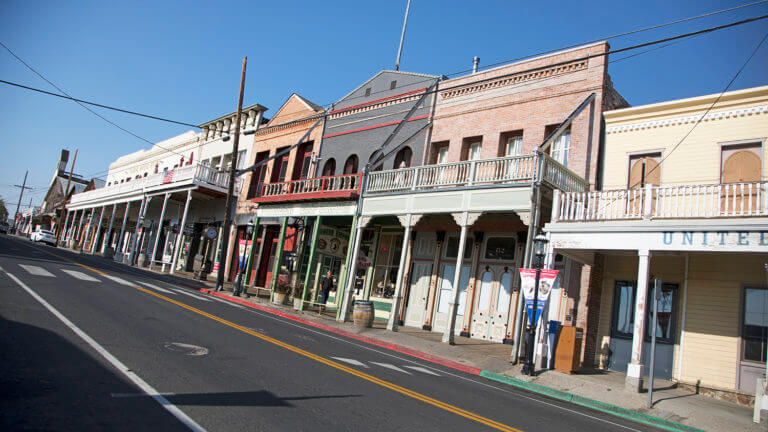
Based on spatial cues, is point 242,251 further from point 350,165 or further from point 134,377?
point 134,377

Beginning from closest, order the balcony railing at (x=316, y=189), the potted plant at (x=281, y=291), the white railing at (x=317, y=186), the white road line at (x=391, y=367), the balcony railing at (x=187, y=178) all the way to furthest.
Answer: the white road line at (x=391, y=367) → the balcony railing at (x=316, y=189) → the white railing at (x=317, y=186) → the potted plant at (x=281, y=291) → the balcony railing at (x=187, y=178)

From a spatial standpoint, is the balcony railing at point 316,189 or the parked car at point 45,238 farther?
the parked car at point 45,238

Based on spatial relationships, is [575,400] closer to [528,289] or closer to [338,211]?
[528,289]

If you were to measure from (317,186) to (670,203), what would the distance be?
14.5m

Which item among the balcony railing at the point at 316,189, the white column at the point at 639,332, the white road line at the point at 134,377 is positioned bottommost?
the white road line at the point at 134,377

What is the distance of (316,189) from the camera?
22.3 meters

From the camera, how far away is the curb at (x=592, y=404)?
8.29m

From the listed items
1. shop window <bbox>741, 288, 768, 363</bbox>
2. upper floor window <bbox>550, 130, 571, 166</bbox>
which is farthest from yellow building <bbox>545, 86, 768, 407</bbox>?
upper floor window <bbox>550, 130, 571, 166</bbox>

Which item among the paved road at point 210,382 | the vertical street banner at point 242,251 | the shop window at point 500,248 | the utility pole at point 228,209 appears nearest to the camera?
the paved road at point 210,382

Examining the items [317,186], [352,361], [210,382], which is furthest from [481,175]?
[210,382]

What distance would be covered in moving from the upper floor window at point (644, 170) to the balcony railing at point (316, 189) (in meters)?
9.54

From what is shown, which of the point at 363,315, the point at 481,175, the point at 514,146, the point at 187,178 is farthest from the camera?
the point at 187,178

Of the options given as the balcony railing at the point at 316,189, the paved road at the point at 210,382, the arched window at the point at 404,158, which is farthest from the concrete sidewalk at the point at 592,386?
the arched window at the point at 404,158

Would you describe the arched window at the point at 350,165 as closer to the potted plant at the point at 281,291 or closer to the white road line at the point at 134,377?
the potted plant at the point at 281,291
